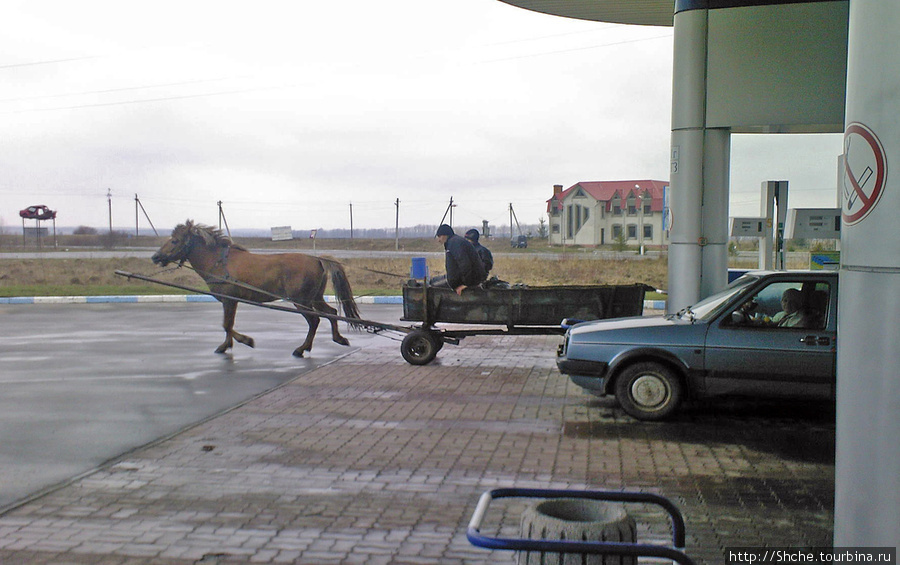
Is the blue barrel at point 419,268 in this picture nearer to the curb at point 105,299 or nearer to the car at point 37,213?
the curb at point 105,299

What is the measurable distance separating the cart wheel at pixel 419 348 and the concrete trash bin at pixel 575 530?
8.89 metres

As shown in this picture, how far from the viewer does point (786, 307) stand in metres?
8.45

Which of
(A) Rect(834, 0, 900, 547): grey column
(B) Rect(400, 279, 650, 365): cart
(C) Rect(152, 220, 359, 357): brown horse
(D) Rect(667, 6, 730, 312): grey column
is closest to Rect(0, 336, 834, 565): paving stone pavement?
(B) Rect(400, 279, 650, 365): cart

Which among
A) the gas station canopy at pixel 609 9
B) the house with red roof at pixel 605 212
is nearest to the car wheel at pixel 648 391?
the gas station canopy at pixel 609 9

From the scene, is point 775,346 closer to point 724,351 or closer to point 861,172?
point 724,351

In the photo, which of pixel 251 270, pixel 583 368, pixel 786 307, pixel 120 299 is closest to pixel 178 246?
pixel 251 270

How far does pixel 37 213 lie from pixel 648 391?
45518 mm

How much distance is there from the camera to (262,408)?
945cm

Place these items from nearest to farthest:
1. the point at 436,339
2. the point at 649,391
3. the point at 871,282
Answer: the point at 871,282 < the point at 649,391 < the point at 436,339

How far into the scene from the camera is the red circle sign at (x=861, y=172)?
119 inches

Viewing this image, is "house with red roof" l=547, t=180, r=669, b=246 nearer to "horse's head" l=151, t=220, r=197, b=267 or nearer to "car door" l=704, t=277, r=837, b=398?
"horse's head" l=151, t=220, r=197, b=267

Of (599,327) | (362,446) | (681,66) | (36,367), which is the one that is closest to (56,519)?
(362,446)

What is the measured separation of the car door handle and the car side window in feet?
0.46

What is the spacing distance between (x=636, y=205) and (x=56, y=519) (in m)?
53.9
